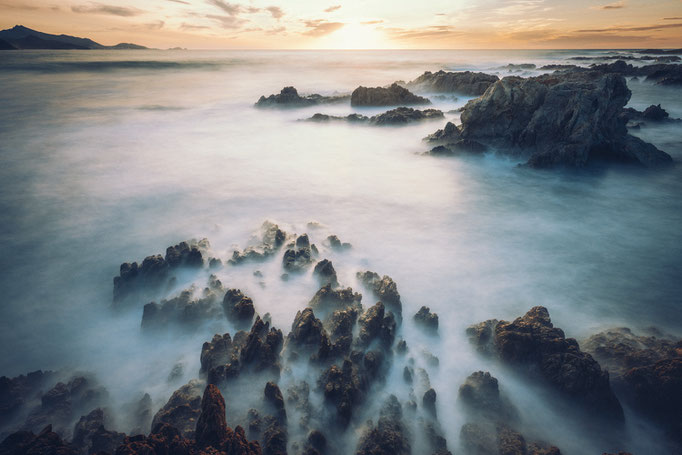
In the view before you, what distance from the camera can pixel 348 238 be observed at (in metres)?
7.66

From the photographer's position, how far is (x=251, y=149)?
15.2 meters

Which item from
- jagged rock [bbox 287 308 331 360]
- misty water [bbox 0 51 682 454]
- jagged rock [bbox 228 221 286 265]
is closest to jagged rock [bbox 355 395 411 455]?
misty water [bbox 0 51 682 454]

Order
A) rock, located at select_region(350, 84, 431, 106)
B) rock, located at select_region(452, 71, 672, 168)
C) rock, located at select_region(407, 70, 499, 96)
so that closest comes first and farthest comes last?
1. rock, located at select_region(452, 71, 672, 168)
2. rock, located at select_region(350, 84, 431, 106)
3. rock, located at select_region(407, 70, 499, 96)

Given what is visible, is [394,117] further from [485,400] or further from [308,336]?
[485,400]

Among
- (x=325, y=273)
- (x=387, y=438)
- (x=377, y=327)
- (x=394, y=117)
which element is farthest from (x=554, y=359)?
(x=394, y=117)

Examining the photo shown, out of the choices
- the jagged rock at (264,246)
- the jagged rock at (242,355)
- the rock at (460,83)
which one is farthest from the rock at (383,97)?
the jagged rock at (242,355)

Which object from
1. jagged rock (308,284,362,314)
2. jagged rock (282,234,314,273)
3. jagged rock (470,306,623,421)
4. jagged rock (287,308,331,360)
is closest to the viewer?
jagged rock (470,306,623,421)

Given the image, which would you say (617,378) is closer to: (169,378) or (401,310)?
(401,310)

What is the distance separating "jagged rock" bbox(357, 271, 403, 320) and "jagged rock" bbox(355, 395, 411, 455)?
68.5 inches

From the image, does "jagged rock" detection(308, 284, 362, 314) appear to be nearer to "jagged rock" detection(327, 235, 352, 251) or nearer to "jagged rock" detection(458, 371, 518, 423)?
"jagged rock" detection(327, 235, 352, 251)

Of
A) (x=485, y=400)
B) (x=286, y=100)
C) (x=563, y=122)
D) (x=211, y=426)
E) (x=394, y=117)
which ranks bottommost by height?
(x=485, y=400)

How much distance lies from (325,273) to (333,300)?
2.58 ft

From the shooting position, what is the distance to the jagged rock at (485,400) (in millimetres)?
3873

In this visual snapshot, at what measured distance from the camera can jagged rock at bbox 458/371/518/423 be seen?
387 centimetres
